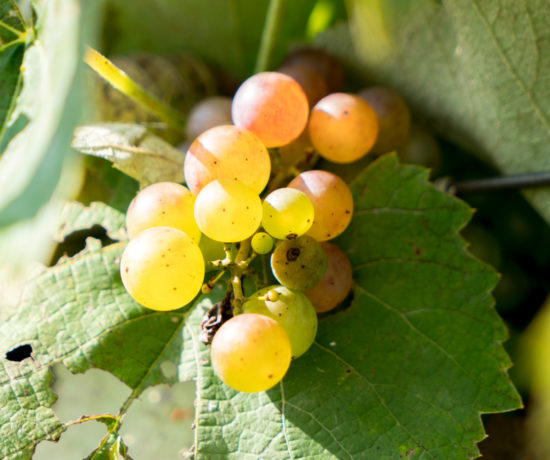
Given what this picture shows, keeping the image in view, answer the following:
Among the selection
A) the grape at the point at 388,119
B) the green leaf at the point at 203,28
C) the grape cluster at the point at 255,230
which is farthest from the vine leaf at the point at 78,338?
the green leaf at the point at 203,28

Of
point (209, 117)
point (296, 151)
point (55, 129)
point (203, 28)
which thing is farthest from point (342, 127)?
point (203, 28)

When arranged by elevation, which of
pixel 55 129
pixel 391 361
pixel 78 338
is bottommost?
pixel 78 338

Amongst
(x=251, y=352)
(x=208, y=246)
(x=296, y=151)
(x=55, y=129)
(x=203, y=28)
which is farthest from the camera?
(x=203, y=28)

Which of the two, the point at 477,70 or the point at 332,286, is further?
the point at 477,70

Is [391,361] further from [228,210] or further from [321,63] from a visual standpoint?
[321,63]

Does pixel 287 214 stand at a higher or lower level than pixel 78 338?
higher

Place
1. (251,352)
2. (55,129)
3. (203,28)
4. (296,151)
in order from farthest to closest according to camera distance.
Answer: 1. (203,28)
2. (296,151)
3. (251,352)
4. (55,129)

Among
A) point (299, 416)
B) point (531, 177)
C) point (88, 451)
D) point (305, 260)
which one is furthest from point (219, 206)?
point (531, 177)

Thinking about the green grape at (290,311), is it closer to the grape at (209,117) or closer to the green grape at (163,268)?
the green grape at (163,268)
